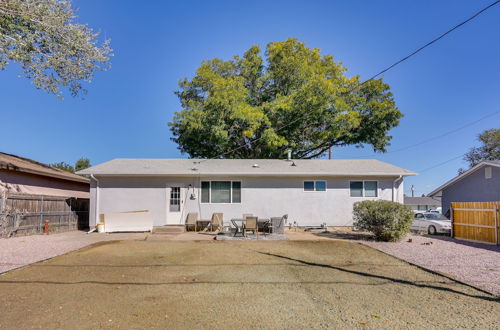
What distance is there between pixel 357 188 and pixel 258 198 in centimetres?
497

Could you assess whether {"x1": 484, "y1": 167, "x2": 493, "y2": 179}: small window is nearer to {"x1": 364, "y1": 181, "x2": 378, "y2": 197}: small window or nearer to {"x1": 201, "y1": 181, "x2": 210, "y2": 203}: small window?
{"x1": 364, "y1": 181, "x2": 378, "y2": 197}: small window

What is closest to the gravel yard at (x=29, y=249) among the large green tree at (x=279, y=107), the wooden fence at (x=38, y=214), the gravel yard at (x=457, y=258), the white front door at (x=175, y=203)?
the wooden fence at (x=38, y=214)

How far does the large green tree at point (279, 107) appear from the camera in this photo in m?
21.0

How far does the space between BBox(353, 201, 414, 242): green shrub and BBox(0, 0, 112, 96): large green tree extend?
36.6 ft

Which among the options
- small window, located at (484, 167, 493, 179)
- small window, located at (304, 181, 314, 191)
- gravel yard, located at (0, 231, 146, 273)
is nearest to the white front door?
gravel yard, located at (0, 231, 146, 273)

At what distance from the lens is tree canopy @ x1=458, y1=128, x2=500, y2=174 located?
1352 inches

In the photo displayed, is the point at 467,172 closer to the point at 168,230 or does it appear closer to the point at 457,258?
the point at 457,258

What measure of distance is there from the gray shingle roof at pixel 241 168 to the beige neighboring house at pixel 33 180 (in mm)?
2858

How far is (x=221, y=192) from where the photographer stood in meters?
14.6

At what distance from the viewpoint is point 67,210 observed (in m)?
14.8

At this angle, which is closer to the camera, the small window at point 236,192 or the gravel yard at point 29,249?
the gravel yard at point 29,249

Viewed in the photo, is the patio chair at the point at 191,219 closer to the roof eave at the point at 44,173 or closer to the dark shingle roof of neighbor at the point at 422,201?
the roof eave at the point at 44,173

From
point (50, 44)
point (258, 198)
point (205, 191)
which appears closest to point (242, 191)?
point (258, 198)

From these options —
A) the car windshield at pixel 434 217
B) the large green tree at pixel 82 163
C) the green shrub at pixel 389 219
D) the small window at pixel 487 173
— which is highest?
the large green tree at pixel 82 163
